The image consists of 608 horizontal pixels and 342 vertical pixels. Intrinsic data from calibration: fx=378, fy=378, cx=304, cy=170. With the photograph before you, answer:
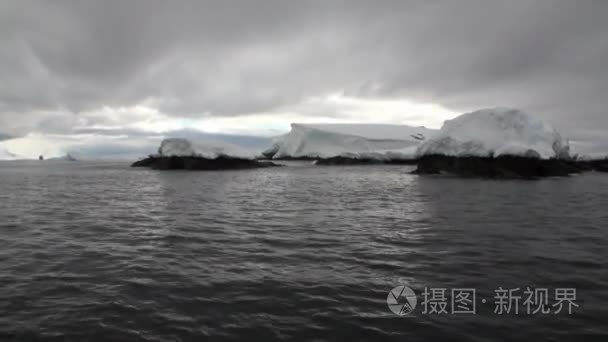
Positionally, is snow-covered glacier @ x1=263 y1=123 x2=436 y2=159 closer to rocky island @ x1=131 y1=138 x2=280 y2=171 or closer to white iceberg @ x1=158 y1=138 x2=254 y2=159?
rocky island @ x1=131 y1=138 x2=280 y2=171

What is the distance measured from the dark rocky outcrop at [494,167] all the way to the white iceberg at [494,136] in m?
1.13

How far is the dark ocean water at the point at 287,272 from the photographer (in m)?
4.05

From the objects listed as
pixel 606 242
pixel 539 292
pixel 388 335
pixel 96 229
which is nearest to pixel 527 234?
pixel 606 242

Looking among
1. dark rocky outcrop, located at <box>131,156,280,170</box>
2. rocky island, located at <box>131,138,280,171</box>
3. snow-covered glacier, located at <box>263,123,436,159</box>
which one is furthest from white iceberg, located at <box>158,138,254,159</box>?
snow-covered glacier, located at <box>263,123,436,159</box>

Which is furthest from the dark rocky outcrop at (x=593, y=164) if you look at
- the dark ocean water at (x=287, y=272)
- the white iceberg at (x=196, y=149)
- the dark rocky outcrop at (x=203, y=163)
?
the dark ocean water at (x=287, y=272)

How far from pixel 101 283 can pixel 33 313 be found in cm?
103

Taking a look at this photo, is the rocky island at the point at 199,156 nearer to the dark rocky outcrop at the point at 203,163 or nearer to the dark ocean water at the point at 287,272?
the dark rocky outcrop at the point at 203,163

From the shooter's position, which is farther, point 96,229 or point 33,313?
point 96,229

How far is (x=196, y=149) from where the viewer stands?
3884 cm

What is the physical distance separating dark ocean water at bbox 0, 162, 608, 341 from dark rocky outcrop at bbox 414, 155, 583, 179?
18643mm

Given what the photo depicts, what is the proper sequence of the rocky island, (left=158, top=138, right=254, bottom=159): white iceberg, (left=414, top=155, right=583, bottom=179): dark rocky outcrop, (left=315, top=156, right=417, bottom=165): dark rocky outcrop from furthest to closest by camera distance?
(left=315, top=156, right=417, bottom=165): dark rocky outcrop < the rocky island < (left=158, top=138, right=254, bottom=159): white iceberg < (left=414, top=155, right=583, bottom=179): dark rocky outcrop

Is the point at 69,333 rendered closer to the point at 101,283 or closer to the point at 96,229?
the point at 101,283

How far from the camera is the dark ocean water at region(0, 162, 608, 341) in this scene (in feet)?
13.3

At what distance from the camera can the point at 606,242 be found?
796 centimetres
